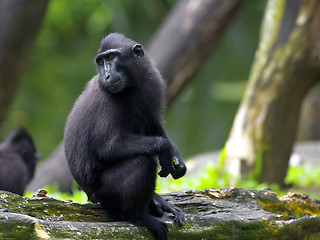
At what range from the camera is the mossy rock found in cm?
387

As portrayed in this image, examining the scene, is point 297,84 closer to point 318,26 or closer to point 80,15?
point 318,26

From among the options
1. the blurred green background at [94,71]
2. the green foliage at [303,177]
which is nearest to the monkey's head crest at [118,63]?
the green foliage at [303,177]

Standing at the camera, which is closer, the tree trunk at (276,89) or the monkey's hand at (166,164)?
the monkey's hand at (166,164)

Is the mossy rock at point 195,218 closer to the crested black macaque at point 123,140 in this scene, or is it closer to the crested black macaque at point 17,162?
the crested black macaque at point 123,140

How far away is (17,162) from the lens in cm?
897

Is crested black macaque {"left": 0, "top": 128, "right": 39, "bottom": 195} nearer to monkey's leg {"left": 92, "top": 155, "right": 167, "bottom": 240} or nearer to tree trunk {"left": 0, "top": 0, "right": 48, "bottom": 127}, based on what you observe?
tree trunk {"left": 0, "top": 0, "right": 48, "bottom": 127}

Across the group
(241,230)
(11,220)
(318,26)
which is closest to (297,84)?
(318,26)

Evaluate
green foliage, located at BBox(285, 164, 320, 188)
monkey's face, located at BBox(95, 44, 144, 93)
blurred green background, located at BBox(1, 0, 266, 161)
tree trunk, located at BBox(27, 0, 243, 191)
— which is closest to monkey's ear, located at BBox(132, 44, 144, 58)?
monkey's face, located at BBox(95, 44, 144, 93)

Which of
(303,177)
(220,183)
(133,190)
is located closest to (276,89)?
(220,183)

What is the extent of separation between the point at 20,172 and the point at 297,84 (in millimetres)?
4714

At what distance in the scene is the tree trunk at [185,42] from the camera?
32.8 feet

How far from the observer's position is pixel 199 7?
32.8ft

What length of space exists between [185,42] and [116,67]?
516 centimetres

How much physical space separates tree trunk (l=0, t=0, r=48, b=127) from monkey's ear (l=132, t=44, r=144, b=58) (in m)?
4.21
